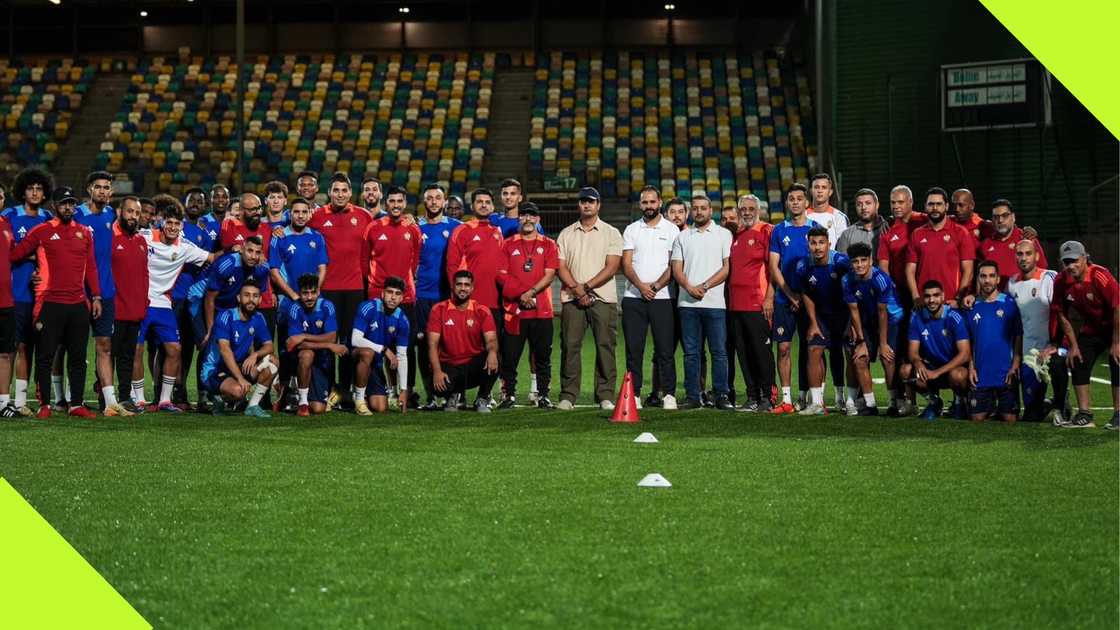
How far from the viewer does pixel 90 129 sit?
3606 centimetres

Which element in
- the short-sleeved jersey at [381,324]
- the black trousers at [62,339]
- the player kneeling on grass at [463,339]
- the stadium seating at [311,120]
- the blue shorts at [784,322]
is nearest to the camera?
the black trousers at [62,339]

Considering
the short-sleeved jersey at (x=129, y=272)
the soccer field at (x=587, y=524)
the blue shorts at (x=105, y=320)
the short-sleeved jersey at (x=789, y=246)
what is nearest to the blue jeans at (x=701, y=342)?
the short-sleeved jersey at (x=789, y=246)

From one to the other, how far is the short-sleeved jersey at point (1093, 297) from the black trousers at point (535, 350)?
4.55 metres

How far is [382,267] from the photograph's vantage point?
12164 millimetres

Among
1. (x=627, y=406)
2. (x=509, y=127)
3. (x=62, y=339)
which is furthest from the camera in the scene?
(x=509, y=127)

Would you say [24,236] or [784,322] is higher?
[24,236]

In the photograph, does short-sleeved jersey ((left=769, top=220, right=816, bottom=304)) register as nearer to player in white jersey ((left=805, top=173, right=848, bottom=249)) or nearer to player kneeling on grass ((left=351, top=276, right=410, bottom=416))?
player in white jersey ((left=805, top=173, right=848, bottom=249))

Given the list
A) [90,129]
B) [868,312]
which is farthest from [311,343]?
[90,129]

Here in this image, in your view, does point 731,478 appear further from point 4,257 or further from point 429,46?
point 429,46

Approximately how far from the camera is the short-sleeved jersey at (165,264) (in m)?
11.8

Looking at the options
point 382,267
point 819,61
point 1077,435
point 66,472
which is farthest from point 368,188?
point 819,61

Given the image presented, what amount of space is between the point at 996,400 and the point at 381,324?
17.7ft

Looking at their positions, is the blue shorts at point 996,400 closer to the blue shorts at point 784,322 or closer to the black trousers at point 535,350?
the blue shorts at point 784,322

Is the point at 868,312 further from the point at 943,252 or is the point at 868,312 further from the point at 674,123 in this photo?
the point at 674,123
